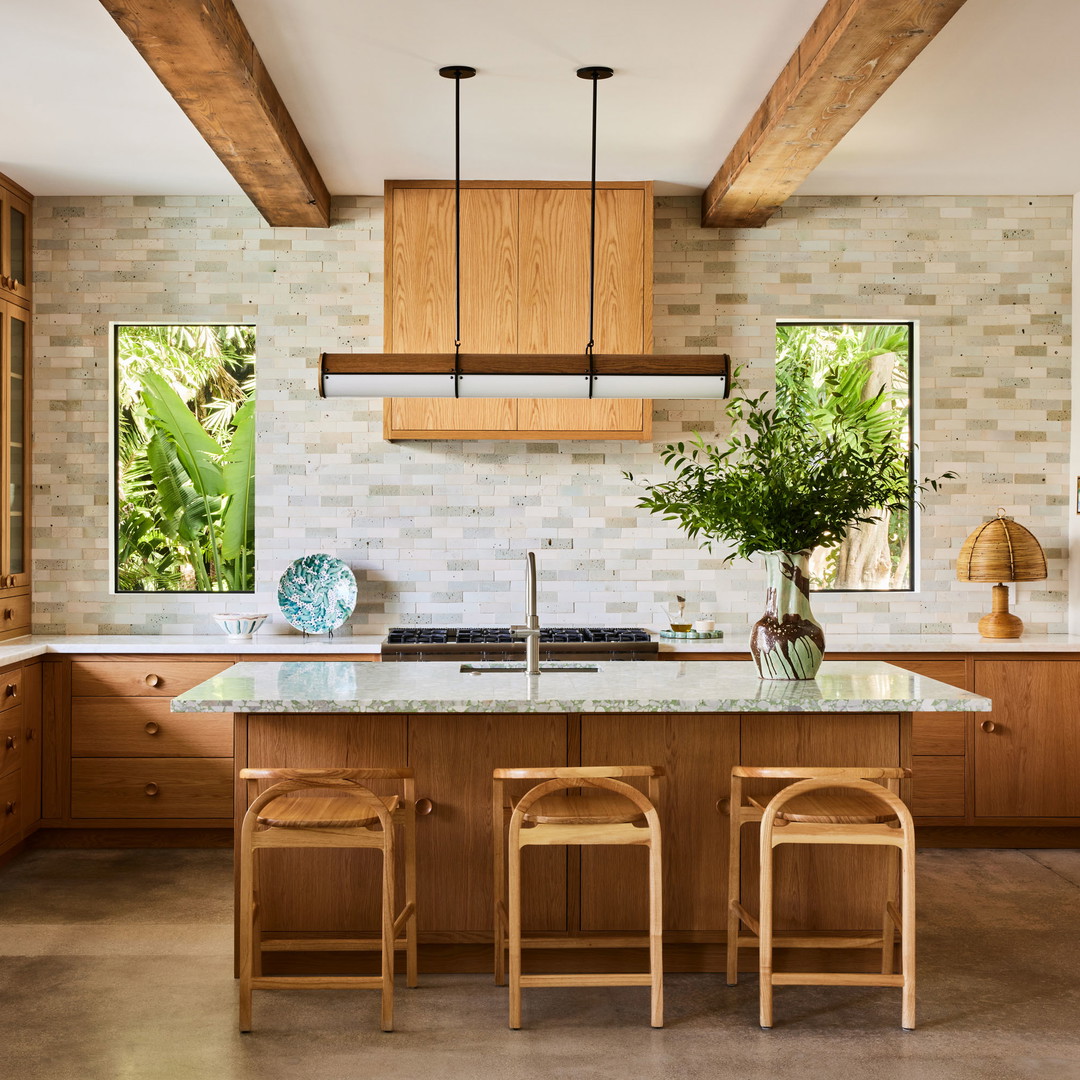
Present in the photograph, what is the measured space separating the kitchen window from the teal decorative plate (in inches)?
94.2

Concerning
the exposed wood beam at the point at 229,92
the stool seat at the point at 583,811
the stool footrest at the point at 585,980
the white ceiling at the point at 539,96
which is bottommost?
the stool footrest at the point at 585,980

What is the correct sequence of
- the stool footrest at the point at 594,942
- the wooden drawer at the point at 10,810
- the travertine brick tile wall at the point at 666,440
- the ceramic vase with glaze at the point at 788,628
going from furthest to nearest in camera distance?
the travertine brick tile wall at the point at 666,440, the wooden drawer at the point at 10,810, the ceramic vase with glaze at the point at 788,628, the stool footrest at the point at 594,942

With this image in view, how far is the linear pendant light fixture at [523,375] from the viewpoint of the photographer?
12.6ft

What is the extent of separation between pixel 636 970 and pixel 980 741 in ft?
7.75

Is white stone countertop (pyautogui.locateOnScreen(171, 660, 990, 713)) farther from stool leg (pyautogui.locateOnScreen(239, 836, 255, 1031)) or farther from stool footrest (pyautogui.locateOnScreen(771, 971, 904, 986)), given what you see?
stool footrest (pyautogui.locateOnScreen(771, 971, 904, 986))

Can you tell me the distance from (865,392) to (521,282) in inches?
75.7

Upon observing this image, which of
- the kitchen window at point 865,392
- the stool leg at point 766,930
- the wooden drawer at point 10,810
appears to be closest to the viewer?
the stool leg at point 766,930

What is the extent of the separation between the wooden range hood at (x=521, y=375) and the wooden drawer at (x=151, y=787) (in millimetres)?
2083

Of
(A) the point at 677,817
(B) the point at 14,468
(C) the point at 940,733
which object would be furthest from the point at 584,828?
(B) the point at 14,468

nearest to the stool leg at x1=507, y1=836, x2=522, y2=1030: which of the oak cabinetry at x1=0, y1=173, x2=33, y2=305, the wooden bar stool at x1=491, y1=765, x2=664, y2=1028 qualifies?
the wooden bar stool at x1=491, y1=765, x2=664, y2=1028

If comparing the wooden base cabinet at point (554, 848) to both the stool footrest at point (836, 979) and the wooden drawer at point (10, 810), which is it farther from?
the wooden drawer at point (10, 810)

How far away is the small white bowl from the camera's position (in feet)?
17.3

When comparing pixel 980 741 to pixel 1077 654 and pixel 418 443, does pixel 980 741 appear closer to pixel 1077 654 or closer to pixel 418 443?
pixel 1077 654

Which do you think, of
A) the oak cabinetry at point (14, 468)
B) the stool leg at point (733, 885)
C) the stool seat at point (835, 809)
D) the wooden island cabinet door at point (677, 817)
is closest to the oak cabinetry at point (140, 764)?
the oak cabinetry at point (14, 468)
